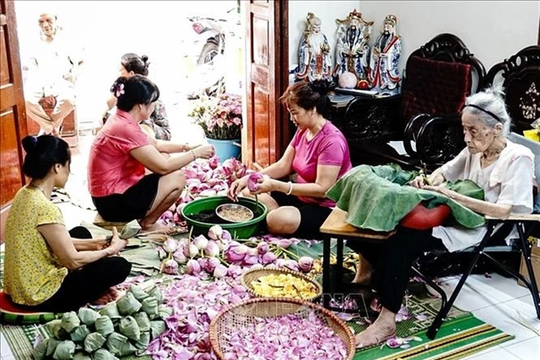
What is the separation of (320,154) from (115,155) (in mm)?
1128

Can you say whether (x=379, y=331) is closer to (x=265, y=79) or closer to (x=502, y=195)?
(x=502, y=195)

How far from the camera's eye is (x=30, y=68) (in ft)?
18.1

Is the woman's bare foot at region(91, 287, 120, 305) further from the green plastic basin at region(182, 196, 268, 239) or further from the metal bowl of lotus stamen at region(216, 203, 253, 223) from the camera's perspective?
the metal bowl of lotus stamen at region(216, 203, 253, 223)

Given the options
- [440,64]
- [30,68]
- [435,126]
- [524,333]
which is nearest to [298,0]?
[440,64]

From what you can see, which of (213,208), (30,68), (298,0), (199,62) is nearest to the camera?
(213,208)

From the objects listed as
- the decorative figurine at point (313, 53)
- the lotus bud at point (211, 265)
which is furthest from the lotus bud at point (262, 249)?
the decorative figurine at point (313, 53)

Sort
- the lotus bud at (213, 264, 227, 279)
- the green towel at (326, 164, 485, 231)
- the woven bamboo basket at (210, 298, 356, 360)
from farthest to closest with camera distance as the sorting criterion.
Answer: the lotus bud at (213, 264, 227, 279) → the green towel at (326, 164, 485, 231) → the woven bamboo basket at (210, 298, 356, 360)

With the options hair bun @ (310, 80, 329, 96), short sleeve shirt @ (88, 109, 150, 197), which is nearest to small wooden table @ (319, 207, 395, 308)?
hair bun @ (310, 80, 329, 96)

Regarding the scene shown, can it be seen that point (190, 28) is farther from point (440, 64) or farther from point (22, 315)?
point (22, 315)

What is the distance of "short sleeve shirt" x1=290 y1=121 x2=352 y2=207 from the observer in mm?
3455

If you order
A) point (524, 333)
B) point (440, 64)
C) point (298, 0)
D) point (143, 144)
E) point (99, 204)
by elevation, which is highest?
point (298, 0)

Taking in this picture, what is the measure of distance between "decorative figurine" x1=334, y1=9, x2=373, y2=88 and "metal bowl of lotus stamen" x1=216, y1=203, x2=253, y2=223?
1472mm

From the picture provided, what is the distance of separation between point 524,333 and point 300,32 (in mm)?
2687

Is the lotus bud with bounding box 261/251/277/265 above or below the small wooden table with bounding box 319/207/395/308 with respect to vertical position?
below
